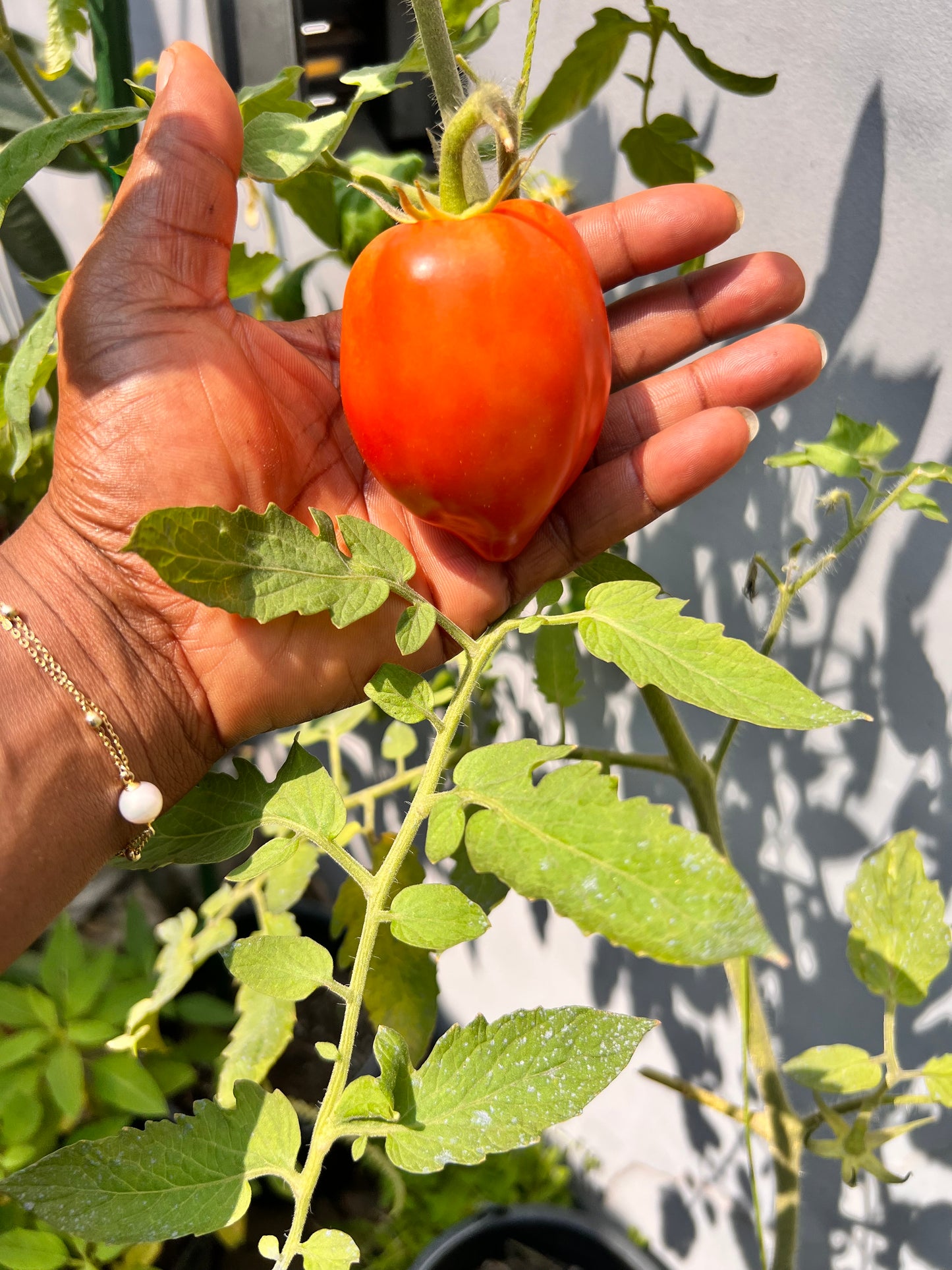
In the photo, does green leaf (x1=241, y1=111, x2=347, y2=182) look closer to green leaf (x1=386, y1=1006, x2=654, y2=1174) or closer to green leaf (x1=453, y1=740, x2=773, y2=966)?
green leaf (x1=453, y1=740, x2=773, y2=966)

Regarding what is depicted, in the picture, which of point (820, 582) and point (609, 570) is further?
point (820, 582)

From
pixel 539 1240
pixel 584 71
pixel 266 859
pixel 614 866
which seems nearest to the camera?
pixel 614 866

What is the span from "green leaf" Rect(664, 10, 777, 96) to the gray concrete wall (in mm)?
62

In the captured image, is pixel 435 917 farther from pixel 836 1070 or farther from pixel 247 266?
pixel 247 266

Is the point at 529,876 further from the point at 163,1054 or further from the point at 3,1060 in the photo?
the point at 163,1054

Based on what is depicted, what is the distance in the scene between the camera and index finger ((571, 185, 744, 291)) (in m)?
0.63

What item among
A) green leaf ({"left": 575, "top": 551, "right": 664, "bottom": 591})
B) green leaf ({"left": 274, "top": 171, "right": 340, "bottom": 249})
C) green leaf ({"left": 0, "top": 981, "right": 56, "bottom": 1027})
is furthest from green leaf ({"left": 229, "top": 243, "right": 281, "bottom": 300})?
green leaf ({"left": 0, "top": 981, "right": 56, "bottom": 1027})

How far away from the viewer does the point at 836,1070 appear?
654 mm

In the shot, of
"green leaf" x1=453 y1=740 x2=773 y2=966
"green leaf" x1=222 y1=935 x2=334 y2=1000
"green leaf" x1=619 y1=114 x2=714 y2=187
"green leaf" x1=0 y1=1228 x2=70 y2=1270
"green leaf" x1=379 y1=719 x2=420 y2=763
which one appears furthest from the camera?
"green leaf" x1=379 y1=719 x2=420 y2=763

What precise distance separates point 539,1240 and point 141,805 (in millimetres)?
685

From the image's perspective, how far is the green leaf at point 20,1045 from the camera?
856mm

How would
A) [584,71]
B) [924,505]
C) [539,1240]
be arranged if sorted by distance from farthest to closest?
1. [539,1240]
2. [584,71]
3. [924,505]

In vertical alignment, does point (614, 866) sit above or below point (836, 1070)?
above

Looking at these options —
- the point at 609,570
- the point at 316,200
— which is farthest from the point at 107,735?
the point at 316,200
